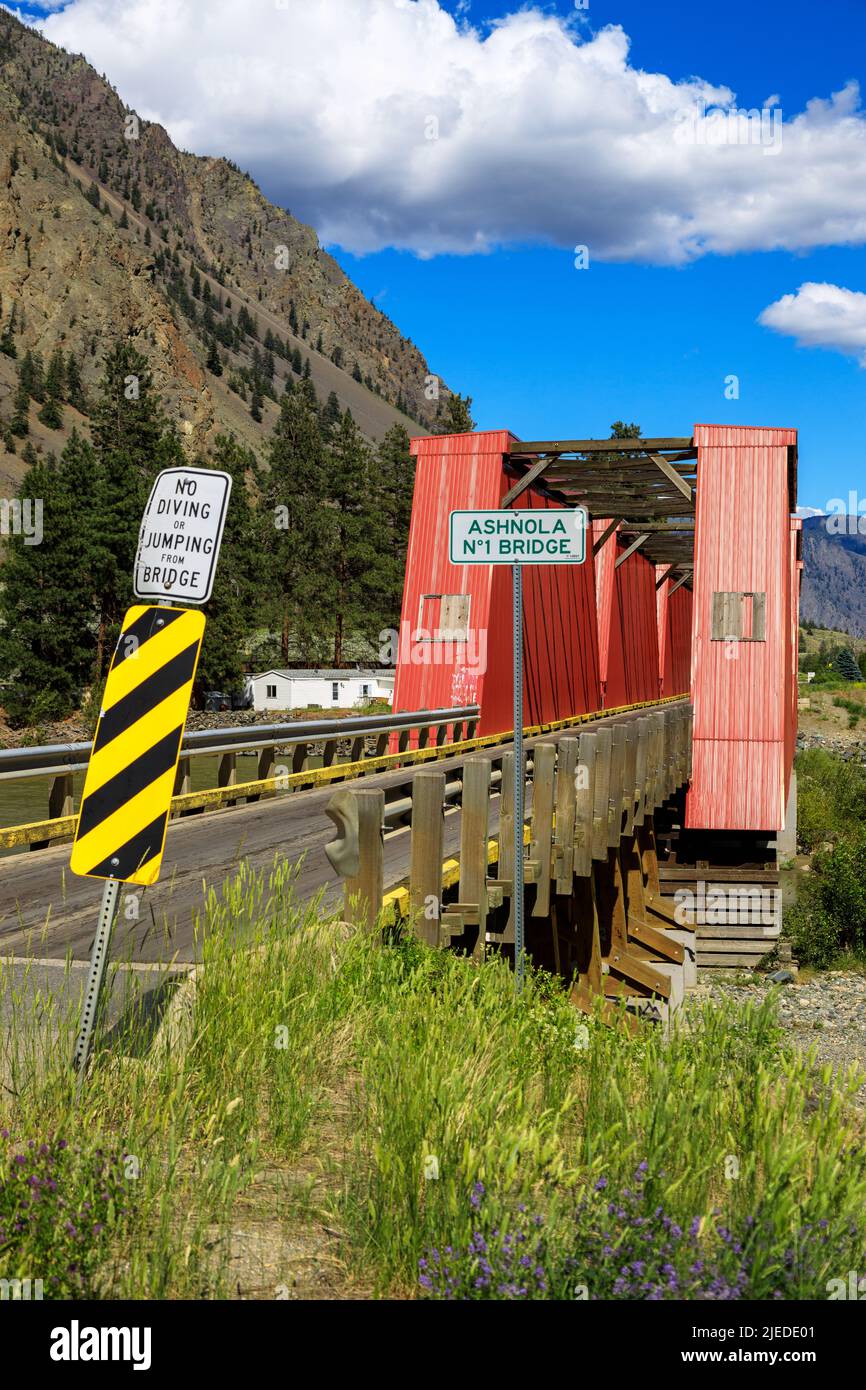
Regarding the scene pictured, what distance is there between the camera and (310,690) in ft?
239

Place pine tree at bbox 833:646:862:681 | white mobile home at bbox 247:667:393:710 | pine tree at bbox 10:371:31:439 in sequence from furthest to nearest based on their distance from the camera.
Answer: pine tree at bbox 833:646:862:681
pine tree at bbox 10:371:31:439
white mobile home at bbox 247:667:393:710

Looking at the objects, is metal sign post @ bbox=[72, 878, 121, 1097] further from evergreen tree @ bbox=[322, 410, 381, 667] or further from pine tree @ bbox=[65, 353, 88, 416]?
pine tree @ bbox=[65, 353, 88, 416]

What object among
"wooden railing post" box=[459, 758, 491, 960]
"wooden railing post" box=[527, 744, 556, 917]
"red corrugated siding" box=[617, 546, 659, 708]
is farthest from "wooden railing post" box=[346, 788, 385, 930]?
"red corrugated siding" box=[617, 546, 659, 708]

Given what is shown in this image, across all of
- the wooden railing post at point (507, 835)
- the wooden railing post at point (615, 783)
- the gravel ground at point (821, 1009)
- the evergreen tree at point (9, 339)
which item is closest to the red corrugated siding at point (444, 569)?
the wooden railing post at point (615, 783)

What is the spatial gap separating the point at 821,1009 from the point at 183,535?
2331 cm

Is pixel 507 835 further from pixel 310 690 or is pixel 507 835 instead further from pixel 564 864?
pixel 310 690

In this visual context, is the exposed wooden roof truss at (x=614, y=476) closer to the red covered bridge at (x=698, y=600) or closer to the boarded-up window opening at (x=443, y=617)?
the red covered bridge at (x=698, y=600)

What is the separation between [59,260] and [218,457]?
102872mm

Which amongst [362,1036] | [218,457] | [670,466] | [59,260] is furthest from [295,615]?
[59,260]

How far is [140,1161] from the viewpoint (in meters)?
3.77

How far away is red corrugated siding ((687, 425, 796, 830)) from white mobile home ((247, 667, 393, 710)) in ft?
174

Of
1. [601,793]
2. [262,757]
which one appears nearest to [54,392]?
[262,757]

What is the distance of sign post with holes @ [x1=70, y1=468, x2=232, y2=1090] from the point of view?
4543 millimetres
